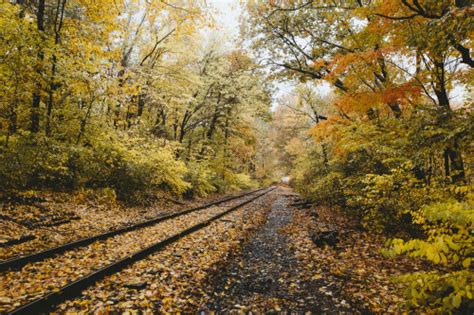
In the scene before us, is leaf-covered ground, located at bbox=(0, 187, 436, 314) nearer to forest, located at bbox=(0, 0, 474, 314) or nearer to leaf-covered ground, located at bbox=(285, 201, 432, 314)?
leaf-covered ground, located at bbox=(285, 201, 432, 314)

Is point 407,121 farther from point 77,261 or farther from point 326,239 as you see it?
point 77,261

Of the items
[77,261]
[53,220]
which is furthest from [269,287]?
[53,220]

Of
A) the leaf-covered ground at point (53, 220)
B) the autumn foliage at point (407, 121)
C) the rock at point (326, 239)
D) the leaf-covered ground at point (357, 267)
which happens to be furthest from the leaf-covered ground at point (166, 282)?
the autumn foliage at point (407, 121)

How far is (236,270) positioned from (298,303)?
167cm

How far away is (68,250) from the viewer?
5.56 m

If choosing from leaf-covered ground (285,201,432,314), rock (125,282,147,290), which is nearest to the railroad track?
rock (125,282,147,290)

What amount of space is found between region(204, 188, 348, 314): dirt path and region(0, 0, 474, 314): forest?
1.87 ft

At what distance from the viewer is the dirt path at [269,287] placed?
4141 millimetres

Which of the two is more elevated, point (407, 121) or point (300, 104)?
point (300, 104)

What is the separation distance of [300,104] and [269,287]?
51.5 feet

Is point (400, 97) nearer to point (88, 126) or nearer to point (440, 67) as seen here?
point (440, 67)

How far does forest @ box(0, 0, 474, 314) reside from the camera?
4906 millimetres

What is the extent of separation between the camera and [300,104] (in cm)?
1852

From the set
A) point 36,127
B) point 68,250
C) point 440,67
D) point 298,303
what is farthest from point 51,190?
point 440,67
